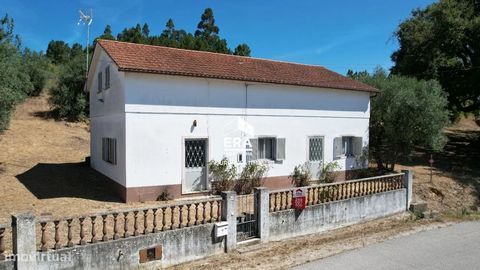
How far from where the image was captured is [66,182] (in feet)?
46.9

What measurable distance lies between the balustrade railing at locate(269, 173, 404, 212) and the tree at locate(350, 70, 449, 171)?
16.4 ft

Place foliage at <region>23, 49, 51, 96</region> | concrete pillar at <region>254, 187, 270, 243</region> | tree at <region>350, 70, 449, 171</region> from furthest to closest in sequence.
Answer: foliage at <region>23, 49, 51, 96</region>
tree at <region>350, 70, 449, 171</region>
concrete pillar at <region>254, 187, 270, 243</region>

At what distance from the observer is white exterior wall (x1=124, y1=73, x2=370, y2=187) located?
39.1 ft

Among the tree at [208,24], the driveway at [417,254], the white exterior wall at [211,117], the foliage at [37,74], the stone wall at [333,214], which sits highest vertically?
the tree at [208,24]

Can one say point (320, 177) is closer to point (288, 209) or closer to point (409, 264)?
point (288, 209)

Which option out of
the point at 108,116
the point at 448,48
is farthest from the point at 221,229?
the point at 448,48

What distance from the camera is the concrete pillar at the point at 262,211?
9234 mm

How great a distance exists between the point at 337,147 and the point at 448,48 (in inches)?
513

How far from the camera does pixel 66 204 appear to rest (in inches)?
439

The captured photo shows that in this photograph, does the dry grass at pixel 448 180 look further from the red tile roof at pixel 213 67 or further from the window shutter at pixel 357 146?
the red tile roof at pixel 213 67

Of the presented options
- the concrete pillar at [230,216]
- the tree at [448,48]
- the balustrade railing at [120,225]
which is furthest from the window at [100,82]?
the tree at [448,48]

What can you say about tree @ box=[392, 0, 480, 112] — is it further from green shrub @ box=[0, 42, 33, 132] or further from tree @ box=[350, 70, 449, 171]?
green shrub @ box=[0, 42, 33, 132]

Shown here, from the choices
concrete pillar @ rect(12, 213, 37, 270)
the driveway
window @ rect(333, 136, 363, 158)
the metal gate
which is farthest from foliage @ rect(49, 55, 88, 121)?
the driveway

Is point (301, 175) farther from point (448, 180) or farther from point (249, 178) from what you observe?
point (448, 180)
